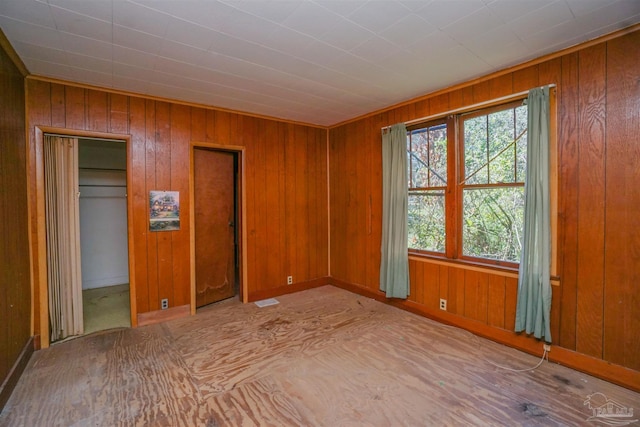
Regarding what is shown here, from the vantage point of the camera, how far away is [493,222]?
9.93 feet

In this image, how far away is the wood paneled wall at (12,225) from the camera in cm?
217

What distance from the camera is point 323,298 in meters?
4.33

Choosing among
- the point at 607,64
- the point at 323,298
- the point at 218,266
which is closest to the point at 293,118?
the point at 218,266

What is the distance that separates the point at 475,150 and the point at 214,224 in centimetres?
341

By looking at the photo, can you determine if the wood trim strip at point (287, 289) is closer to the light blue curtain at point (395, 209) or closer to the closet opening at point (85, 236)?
the light blue curtain at point (395, 209)

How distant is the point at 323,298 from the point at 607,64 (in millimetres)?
3839

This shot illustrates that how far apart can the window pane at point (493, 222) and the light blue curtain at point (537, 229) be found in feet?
0.74

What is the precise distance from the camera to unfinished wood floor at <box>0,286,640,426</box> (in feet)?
6.37

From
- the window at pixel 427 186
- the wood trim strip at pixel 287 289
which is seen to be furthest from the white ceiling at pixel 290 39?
the wood trim strip at pixel 287 289

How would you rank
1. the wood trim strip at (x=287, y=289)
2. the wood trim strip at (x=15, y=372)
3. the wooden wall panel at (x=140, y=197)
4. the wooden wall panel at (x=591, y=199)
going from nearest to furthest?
the wood trim strip at (x=15, y=372), the wooden wall panel at (x=591, y=199), the wooden wall panel at (x=140, y=197), the wood trim strip at (x=287, y=289)

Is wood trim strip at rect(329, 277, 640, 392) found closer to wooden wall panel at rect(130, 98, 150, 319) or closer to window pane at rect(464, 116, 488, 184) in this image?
window pane at rect(464, 116, 488, 184)

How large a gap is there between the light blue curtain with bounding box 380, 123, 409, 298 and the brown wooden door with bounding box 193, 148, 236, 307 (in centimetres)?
223

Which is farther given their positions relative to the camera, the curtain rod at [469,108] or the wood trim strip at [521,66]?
the curtain rod at [469,108]

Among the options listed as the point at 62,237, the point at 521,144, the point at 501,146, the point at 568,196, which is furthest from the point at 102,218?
the point at 568,196
